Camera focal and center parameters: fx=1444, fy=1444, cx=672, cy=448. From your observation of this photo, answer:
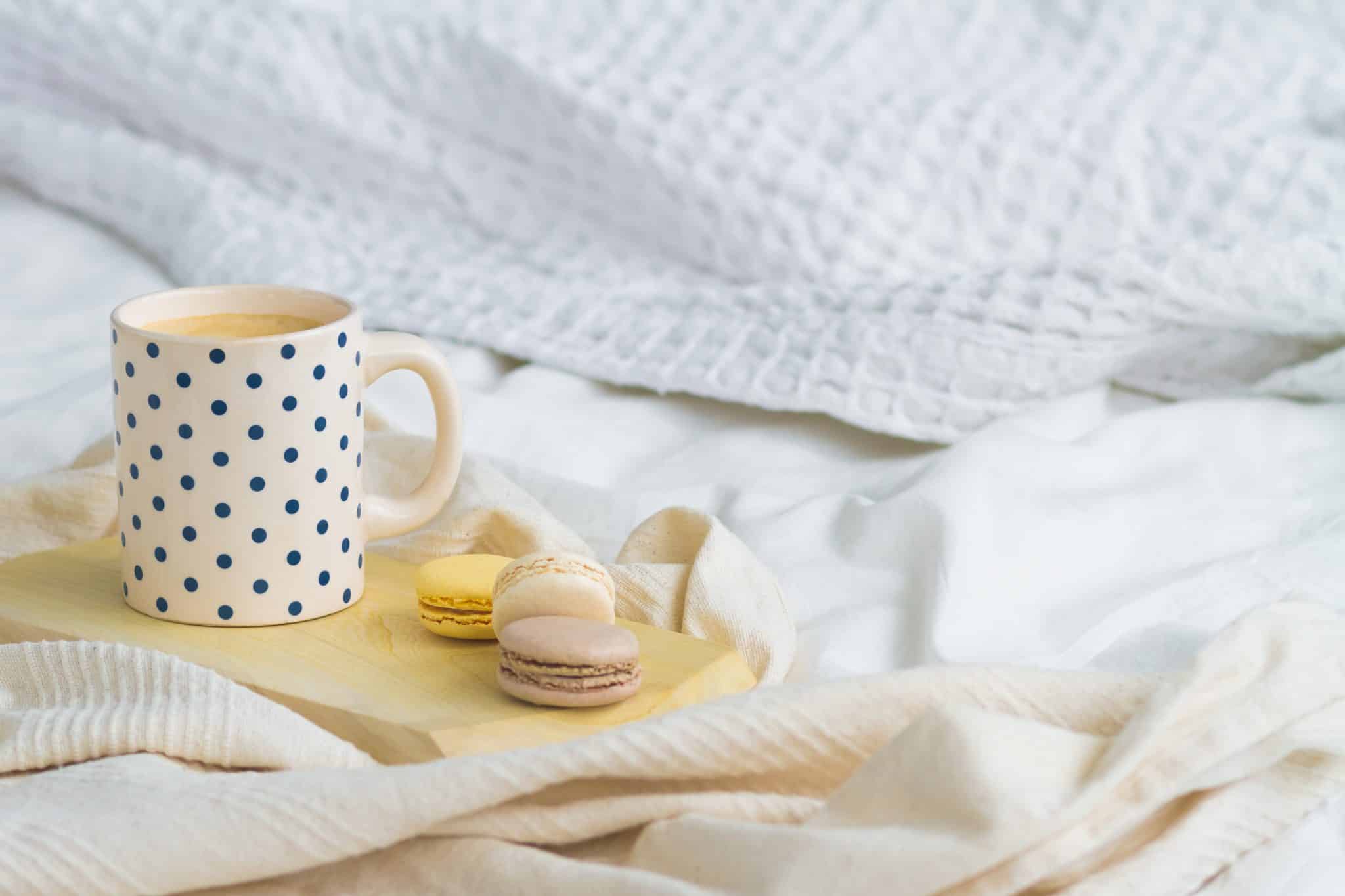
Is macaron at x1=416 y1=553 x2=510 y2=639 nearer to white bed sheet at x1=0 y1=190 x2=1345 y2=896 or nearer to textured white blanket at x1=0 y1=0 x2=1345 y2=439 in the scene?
white bed sheet at x1=0 y1=190 x2=1345 y2=896

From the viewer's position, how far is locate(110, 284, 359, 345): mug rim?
0.63m

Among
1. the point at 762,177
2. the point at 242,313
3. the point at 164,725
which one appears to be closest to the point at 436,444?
the point at 242,313

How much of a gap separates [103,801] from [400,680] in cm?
14

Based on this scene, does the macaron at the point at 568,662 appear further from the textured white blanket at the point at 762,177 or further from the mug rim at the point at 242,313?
the textured white blanket at the point at 762,177

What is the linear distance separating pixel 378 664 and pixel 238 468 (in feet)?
0.35

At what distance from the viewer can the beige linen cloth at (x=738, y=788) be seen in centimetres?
48

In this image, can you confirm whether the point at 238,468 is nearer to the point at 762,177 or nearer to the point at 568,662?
the point at 568,662

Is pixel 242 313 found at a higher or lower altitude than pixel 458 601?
higher

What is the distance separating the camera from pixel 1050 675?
56 cm

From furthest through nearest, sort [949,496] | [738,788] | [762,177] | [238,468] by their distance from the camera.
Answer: [762,177]
[949,496]
[238,468]
[738,788]

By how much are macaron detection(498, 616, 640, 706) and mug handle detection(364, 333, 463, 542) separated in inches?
6.4

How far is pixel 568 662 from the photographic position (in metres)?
0.57

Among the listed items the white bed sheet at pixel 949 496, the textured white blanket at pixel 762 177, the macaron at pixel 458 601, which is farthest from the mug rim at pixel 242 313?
the textured white blanket at pixel 762 177

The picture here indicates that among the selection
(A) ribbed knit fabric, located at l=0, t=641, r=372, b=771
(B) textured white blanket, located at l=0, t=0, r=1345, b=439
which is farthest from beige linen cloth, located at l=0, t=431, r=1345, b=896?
(B) textured white blanket, located at l=0, t=0, r=1345, b=439
